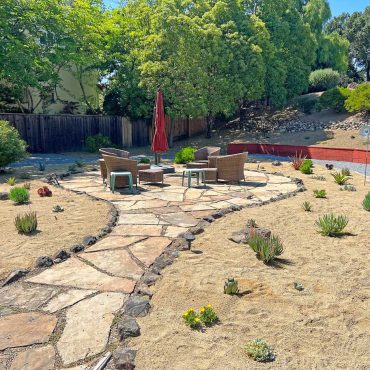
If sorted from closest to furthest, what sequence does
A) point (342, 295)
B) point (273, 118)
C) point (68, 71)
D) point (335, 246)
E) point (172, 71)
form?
point (342, 295) < point (335, 246) < point (172, 71) < point (68, 71) < point (273, 118)

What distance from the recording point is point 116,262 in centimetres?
432

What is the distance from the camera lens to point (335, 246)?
198 inches

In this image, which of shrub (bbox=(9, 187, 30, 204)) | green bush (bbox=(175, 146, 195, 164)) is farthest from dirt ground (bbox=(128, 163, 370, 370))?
green bush (bbox=(175, 146, 195, 164))

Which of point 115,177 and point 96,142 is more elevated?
point 96,142

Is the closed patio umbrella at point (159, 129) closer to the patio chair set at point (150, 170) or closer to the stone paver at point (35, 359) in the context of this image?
the patio chair set at point (150, 170)

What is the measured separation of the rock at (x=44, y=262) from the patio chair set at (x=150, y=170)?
4.13m

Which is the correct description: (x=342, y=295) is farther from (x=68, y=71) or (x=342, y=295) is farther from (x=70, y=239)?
(x=68, y=71)

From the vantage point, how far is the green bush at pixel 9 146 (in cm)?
1079

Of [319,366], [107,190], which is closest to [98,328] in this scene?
[319,366]

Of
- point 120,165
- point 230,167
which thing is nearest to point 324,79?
point 230,167

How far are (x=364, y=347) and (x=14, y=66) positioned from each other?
1578cm

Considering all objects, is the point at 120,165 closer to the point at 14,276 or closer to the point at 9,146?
the point at 9,146

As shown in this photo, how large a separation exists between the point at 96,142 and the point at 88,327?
17535 millimetres

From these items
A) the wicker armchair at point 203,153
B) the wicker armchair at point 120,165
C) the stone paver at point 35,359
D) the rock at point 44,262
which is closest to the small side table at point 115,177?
the wicker armchair at point 120,165
